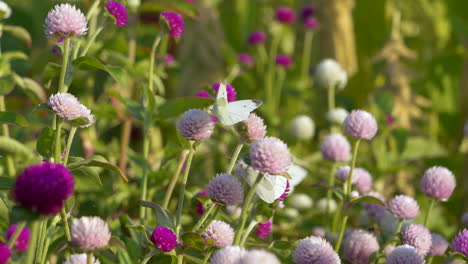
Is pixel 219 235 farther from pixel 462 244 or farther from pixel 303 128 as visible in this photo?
pixel 303 128

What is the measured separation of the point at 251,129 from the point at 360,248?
0.40 metres

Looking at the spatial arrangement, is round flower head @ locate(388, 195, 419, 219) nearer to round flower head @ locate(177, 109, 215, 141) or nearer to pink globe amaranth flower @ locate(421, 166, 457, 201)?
pink globe amaranth flower @ locate(421, 166, 457, 201)

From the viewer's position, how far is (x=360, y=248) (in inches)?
44.9

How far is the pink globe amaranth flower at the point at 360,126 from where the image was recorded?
44.6 inches

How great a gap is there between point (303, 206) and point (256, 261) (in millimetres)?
1284

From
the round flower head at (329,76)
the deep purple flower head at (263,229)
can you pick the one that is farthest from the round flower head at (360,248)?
the round flower head at (329,76)

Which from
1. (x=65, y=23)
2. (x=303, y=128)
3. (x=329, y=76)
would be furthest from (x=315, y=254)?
(x=329, y=76)

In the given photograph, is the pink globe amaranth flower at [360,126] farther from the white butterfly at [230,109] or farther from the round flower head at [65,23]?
the round flower head at [65,23]

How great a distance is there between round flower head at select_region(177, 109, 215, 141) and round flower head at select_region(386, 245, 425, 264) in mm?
389

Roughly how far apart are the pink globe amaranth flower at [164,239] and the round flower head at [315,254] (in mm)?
205

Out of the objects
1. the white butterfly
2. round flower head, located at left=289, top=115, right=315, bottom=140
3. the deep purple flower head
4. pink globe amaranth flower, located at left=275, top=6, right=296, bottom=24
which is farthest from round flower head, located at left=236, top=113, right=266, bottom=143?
pink globe amaranth flower, located at left=275, top=6, right=296, bottom=24

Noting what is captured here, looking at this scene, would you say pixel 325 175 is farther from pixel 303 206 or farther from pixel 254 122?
pixel 254 122

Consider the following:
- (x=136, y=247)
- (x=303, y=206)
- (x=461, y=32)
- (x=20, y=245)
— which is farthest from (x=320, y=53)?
(x=20, y=245)

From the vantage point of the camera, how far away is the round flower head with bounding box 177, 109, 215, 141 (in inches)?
36.0
